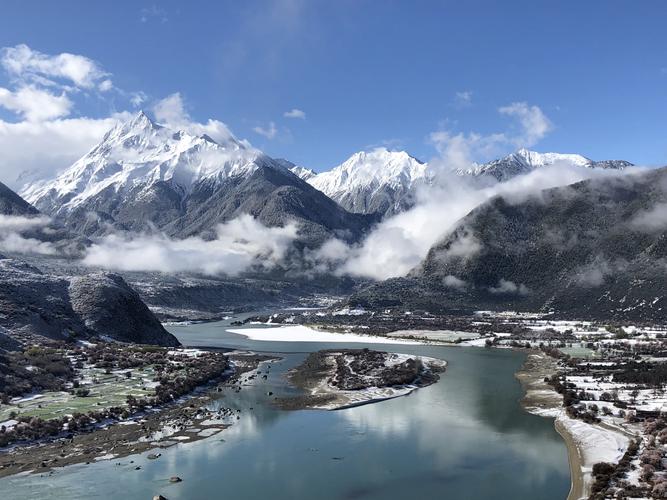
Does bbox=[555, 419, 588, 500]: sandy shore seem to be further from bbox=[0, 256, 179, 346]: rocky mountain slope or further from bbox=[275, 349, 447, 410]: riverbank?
bbox=[0, 256, 179, 346]: rocky mountain slope

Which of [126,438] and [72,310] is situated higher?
[72,310]

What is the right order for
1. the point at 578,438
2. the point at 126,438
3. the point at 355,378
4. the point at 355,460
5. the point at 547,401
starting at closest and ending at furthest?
the point at 355,460
the point at 126,438
the point at 578,438
the point at 547,401
the point at 355,378

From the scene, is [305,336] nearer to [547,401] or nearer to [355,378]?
[355,378]

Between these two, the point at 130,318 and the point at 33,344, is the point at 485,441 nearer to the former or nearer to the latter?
the point at 33,344

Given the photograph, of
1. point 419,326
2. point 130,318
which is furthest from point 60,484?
point 419,326

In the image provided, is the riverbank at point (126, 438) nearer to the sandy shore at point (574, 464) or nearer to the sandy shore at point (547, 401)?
the sandy shore at point (574, 464)

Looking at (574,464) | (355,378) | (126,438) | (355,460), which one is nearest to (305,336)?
(355,378)

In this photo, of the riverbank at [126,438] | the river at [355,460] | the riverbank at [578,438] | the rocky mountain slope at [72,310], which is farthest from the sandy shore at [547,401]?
the rocky mountain slope at [72,310]
